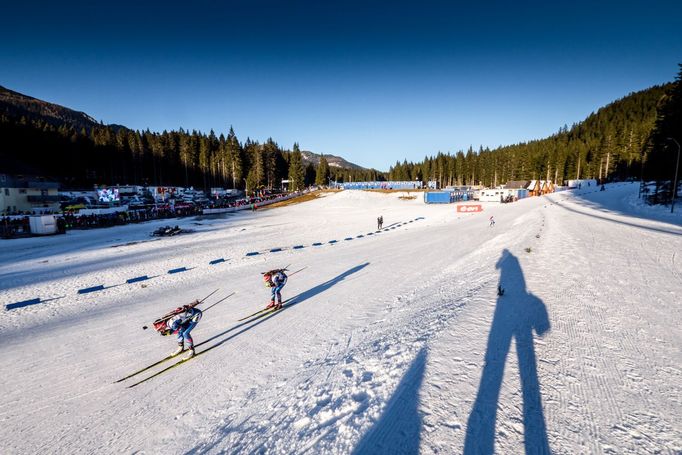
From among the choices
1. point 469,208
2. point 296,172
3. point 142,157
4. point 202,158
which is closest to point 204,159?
point 202,158

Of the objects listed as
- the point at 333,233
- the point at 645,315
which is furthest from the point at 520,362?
the point at 333,233

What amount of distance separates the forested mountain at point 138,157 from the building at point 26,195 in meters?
21.0

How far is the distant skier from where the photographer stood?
789cm

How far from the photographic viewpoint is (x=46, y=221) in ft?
98.6

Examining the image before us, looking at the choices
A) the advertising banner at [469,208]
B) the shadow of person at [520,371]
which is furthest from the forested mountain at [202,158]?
the shadow of person at [520,371]

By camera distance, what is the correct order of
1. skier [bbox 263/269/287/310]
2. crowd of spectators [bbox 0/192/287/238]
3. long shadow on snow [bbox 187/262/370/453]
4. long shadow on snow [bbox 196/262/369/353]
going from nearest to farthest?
long shadow on snow [bbox 187/262/370/453] < long shadow on snow [bbox 196/262/369/353] < skier [bbox 263/269/287/310] < crowd of spectators [bbox 0/192/287/238]

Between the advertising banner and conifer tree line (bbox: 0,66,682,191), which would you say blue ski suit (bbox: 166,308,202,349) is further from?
conifer tree line (bbox: 0,66,682,191)

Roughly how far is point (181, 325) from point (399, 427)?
21.1 ft

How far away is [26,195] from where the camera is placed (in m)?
47.1

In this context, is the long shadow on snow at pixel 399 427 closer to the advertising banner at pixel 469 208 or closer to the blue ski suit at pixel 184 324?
the blue ski suit at pixel 184 324

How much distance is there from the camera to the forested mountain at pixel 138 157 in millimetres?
73438

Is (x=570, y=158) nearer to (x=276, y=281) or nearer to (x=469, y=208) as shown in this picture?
(x=469, y=208)

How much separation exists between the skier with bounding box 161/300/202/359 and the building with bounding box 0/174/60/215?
2060 inches

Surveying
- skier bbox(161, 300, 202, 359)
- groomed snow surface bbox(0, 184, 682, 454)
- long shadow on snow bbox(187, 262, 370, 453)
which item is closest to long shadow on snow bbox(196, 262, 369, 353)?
long shadow on snow bbox(187, 262, 370, 453)
